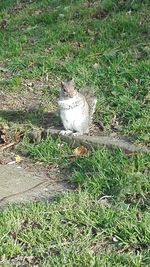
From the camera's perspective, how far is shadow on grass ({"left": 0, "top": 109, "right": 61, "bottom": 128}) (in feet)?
20.1

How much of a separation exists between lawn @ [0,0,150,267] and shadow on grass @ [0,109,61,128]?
0.03 meters

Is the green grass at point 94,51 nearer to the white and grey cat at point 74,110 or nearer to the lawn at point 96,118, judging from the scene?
the lawn at point 96,118

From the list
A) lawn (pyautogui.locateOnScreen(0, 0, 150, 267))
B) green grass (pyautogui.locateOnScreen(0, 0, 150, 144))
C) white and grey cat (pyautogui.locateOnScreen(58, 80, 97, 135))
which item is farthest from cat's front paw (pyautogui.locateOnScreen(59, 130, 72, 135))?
green grass (pyautogui.locateOnScreen(0, 0, 150, 144))

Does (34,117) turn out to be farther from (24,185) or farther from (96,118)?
(24,185)

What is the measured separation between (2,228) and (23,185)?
34.3 inches

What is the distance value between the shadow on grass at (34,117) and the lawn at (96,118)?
27 mm

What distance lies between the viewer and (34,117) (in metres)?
6.29

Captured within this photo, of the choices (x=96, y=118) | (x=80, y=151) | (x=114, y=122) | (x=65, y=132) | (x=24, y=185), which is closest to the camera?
(x=24, y=185)

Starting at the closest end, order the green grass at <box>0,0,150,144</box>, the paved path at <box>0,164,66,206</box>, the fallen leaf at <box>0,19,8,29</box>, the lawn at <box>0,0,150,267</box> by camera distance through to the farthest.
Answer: the lawn at <box>0,0,150,267</box>, the paved path at <box>0,164,66,206</box>, the green grass at <box>0,0,150,144</box>, the fallen leaf at <box>0,19,8,29</box>

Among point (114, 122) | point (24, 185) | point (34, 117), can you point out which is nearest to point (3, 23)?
point (34, 117)

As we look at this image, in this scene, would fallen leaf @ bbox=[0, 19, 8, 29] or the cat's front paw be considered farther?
fallen leaf @ bbox=[0, 19, 8, 29]

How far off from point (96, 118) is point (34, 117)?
711 millimetres

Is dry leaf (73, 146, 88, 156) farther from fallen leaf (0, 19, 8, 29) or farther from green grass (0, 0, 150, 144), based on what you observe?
fallen leaf (0, 19, 8, 29)

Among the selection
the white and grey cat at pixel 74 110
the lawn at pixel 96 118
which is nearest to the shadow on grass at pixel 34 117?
the lawn at pixel 96 118
